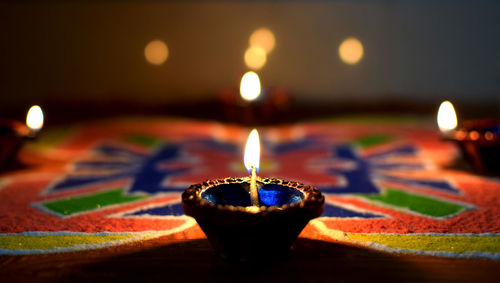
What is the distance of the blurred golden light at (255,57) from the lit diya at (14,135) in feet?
8.92

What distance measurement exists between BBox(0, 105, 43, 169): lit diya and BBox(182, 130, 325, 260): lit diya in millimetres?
1658

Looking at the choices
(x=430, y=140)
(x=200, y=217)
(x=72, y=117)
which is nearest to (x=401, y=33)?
(x=430, y=140)

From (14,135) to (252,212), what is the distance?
6.58ft

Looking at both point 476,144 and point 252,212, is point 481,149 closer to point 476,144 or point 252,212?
point 476,144

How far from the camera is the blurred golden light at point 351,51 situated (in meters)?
5.58

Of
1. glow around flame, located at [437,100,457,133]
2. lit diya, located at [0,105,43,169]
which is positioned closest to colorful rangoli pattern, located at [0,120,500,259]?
lit diya, located at [0,105,43,169]

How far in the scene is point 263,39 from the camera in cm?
558

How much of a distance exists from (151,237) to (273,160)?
1568mm

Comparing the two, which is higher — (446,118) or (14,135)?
(14,135)

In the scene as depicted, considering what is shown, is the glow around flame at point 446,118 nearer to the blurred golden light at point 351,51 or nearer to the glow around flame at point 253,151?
the glow around flame at point 253,151

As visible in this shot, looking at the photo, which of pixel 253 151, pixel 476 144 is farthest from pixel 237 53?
pixel 253 151

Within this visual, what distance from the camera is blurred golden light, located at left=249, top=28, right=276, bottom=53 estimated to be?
5559 mm

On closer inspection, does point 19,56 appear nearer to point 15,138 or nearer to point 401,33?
point 15,138

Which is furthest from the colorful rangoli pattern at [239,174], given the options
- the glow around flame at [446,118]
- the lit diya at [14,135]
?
the glow around flame at [446,118]
